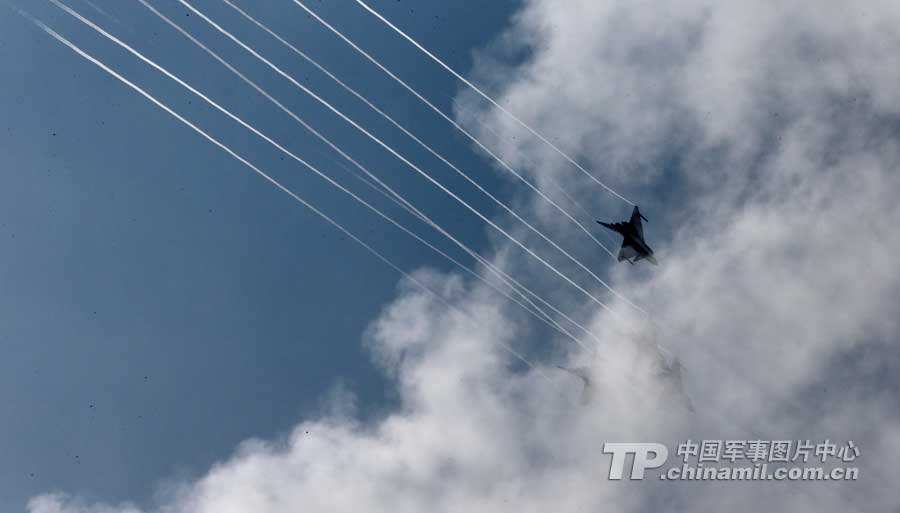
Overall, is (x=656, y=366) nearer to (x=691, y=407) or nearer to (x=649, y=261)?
(x=691, y=407)

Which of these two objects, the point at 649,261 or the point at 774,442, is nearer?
the point at 774,442

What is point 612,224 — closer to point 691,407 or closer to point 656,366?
point 656,366

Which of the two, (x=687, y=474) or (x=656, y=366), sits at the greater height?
(x=656, y=366)

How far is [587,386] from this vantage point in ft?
170

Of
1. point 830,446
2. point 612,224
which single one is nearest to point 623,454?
point 830,446

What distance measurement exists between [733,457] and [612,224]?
54.9 ft

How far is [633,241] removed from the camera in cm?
5144

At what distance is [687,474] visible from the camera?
42.2 metres

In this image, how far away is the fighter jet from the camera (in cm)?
5121

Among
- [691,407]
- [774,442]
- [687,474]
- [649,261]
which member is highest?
[649,261]

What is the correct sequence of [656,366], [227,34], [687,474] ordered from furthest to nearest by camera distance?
[656,366] < [687,474] < [227,34]

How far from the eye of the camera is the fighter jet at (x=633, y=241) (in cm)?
5121

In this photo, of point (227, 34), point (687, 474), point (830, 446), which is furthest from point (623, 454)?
point (227, 34)

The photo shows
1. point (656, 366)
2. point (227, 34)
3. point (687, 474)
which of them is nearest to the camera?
point (227, 34)
